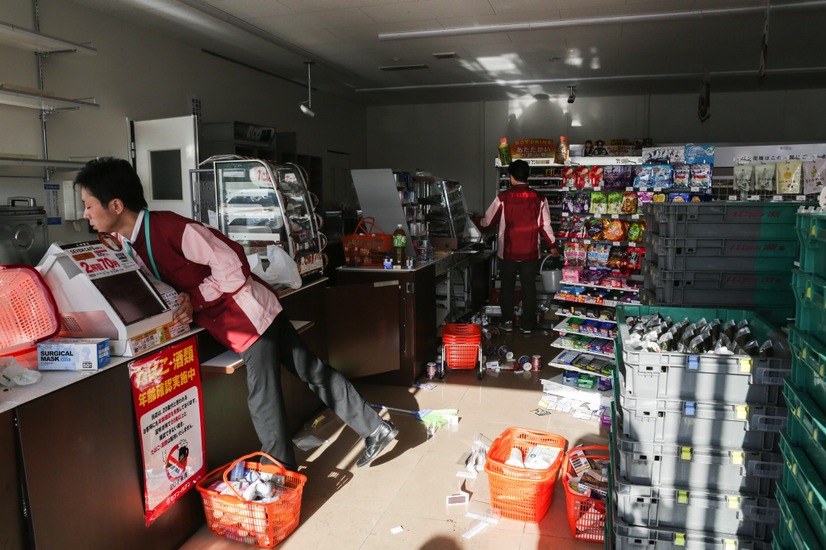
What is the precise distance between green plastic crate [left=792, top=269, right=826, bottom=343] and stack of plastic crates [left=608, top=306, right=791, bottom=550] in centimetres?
36

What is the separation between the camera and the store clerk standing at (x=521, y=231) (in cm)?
684

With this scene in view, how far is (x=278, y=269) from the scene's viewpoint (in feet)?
13.5

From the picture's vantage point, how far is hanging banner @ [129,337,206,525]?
2.71 m

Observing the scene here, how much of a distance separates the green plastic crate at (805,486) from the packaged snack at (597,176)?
12.9ft

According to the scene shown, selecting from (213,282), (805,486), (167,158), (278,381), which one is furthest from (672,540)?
(167,158)

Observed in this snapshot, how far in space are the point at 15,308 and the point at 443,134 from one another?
10756mm

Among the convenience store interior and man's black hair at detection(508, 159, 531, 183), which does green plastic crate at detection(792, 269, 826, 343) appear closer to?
the convenience store interior

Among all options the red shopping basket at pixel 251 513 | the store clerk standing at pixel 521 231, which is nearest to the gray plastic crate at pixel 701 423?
the red shopping basket at pixel 251 513

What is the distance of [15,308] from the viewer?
2.44m

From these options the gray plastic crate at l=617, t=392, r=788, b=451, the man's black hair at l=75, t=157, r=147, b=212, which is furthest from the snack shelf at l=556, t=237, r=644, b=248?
the man's black hair at l=75, t=157, r=147, b=212

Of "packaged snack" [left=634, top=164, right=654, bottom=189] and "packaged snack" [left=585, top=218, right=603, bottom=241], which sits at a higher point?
"packaged snack" [left=634, top=164, right=654, bottom=189]

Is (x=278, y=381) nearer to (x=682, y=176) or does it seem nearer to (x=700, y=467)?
(x=700, y=467)

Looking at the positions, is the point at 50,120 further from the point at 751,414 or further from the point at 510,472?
the point at 751,414

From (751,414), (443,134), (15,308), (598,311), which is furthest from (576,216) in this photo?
(443,134)
